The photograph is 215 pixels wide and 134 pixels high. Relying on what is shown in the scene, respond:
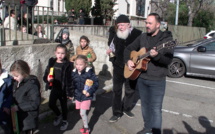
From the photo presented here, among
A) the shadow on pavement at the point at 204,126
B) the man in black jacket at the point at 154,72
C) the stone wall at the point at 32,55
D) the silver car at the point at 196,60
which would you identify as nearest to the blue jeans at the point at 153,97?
the man in black jacket at the point at 154,72

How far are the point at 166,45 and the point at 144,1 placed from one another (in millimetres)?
46500

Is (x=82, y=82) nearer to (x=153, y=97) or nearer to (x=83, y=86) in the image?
(x=83, y=86)

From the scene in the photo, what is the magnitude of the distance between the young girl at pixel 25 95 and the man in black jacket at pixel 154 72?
60.9 inches

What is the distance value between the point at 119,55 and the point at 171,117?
174 cm

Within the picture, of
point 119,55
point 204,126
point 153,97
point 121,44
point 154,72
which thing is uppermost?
point 121,44

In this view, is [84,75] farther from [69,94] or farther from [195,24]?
[195,24]

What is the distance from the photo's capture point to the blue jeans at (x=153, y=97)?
149 inches

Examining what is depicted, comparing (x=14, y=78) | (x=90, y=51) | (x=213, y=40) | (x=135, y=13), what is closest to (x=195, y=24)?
(x=135, y=13)

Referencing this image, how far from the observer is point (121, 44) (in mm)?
4605

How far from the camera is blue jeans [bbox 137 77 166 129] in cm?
378

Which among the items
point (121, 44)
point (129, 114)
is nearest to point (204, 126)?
point (129, 114)

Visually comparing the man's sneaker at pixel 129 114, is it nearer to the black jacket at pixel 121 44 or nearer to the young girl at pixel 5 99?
the black jacket at pixel 121 44

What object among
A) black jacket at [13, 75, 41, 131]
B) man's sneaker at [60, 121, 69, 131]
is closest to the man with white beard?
man's sneaker at [60, 121, 69, 131]

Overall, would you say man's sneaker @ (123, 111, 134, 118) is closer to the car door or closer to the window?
the car door
